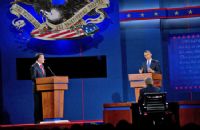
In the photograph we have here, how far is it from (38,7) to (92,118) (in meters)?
3.30

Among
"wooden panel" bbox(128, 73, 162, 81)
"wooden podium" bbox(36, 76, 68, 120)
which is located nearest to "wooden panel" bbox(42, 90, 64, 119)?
"wooden podium" bbox(36, 76, 68, 120)

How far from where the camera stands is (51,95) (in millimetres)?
9258

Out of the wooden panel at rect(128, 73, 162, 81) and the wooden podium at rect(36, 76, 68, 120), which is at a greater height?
the wooden panel at rect(128, 73, 162, 81)

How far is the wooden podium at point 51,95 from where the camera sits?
30.2 feet

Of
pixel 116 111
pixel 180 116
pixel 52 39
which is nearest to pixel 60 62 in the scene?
pixel 52 39

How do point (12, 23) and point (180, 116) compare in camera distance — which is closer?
point (180, 116)

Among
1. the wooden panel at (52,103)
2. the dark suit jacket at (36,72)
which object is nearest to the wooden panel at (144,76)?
the wooden panel at (52,103)

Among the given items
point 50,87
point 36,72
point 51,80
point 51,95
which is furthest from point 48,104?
point 36,72

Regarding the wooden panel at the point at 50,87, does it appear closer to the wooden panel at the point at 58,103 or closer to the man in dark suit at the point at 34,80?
the wooden panel at the point at 58,103

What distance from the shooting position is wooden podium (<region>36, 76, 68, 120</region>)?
9203 millimetres

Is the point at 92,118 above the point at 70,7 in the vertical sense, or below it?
below

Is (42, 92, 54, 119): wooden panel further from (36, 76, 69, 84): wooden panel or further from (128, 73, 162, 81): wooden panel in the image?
(128, 73, 162, 81): wooden panel

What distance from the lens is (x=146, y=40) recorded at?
11484 mm

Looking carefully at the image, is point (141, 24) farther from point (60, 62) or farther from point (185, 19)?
point (60, 62)
